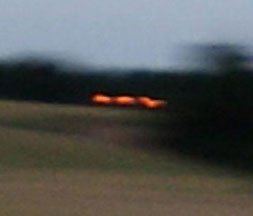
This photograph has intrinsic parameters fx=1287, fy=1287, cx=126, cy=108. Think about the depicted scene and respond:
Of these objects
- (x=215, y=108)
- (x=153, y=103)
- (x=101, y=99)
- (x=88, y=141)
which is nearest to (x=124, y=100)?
(x=101, y=99)

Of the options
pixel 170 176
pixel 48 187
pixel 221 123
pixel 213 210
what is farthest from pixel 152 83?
pixel 213 210

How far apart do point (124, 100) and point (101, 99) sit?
3.08m

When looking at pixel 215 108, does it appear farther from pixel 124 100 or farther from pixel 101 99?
pixel 101 99

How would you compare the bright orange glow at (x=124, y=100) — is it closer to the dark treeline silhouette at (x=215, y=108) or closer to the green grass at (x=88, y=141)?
the green grass at (x=88, y=141)

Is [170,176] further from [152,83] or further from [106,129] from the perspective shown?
[152,83]

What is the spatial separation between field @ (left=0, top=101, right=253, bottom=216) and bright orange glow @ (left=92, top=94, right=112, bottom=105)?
294 centimetres

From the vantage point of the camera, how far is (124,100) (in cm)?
4166

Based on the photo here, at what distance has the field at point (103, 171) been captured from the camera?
15.3m

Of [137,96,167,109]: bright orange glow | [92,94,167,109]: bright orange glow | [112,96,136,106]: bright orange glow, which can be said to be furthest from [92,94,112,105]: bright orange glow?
[137,96,167,109]: bright orange glow

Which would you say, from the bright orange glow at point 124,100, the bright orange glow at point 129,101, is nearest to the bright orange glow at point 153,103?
the bright orange glow at point 129,101

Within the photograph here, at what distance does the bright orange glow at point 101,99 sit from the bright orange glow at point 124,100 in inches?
10.1

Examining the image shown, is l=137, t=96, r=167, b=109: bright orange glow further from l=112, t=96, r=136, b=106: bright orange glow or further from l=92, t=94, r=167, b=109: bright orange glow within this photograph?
l=112, t=96, r=136, b=106: bright orange glow

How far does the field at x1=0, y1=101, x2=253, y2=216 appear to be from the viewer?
1530 cm

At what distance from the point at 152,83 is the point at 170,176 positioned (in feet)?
59.7
